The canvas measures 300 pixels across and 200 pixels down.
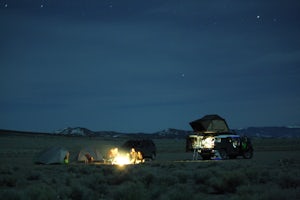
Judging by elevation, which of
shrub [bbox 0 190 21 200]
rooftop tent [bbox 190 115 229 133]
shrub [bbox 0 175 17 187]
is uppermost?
rooftop tent [bbox 190 115 229 133]

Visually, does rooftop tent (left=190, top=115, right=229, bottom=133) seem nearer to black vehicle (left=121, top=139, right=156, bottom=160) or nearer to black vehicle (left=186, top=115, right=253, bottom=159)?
black vehicle (left=186, top=115, right=253, bottom=159)

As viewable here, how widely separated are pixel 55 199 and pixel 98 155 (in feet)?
81.0

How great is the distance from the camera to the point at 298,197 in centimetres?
1355

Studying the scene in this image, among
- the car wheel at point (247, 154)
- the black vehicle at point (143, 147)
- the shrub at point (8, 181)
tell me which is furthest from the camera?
the black vehicle at point (143, 147)

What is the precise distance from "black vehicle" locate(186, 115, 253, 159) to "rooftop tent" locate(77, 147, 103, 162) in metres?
6.46

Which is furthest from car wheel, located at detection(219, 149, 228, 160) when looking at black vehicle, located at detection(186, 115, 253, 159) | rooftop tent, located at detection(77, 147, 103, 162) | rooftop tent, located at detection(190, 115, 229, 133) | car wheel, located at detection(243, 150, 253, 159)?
rooftop tent, located at detection(77, 147, 103, 162)

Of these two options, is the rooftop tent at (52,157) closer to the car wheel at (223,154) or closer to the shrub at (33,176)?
the car wheel at (223,154)

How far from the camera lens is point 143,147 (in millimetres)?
39719

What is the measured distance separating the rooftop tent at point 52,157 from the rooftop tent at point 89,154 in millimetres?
2464

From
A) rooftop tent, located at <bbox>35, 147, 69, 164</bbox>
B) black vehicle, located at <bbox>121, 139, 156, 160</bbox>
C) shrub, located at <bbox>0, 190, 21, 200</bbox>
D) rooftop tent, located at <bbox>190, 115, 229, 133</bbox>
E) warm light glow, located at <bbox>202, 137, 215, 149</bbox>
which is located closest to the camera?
shrub, located at <bbox>0, 190, 21, 200</bbox>

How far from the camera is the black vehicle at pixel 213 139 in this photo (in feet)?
117

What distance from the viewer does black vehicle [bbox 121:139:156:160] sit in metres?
39.0

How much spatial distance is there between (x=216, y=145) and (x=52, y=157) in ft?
35.7

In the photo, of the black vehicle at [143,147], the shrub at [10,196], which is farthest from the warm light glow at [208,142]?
the shrub at [10,196]
